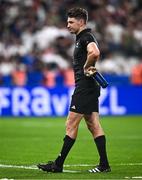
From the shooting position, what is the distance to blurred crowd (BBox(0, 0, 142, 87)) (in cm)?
2492

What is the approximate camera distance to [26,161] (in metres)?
11.9

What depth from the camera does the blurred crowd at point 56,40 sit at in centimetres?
2492

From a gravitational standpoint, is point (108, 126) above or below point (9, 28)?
below

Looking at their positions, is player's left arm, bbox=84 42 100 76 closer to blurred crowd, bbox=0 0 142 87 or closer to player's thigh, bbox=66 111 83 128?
player's thigh, bbox=66 111 83 128

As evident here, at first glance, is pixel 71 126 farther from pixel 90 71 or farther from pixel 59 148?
pixel 59 148

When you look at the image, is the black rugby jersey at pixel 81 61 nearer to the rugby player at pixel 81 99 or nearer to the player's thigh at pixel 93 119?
the rugby player at pixel 81 99

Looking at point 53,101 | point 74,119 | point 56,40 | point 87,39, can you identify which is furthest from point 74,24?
point 56,40

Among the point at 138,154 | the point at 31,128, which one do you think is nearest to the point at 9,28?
the point at 31,128

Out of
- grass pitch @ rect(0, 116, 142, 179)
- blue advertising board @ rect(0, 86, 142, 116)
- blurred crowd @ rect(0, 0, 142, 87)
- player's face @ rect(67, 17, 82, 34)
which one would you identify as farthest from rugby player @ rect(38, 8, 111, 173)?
blurred crowd @ rect(0, 0, 142, 87)

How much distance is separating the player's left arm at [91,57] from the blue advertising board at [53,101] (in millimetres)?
13501

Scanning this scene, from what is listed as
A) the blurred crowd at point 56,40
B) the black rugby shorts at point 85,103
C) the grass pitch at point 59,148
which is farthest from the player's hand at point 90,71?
the blurred crowd at point 56,40

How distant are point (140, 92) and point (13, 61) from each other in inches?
177

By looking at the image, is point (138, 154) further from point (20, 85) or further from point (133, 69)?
point (133, 69)

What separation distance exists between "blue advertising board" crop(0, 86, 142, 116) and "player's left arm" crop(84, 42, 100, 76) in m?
13.5
